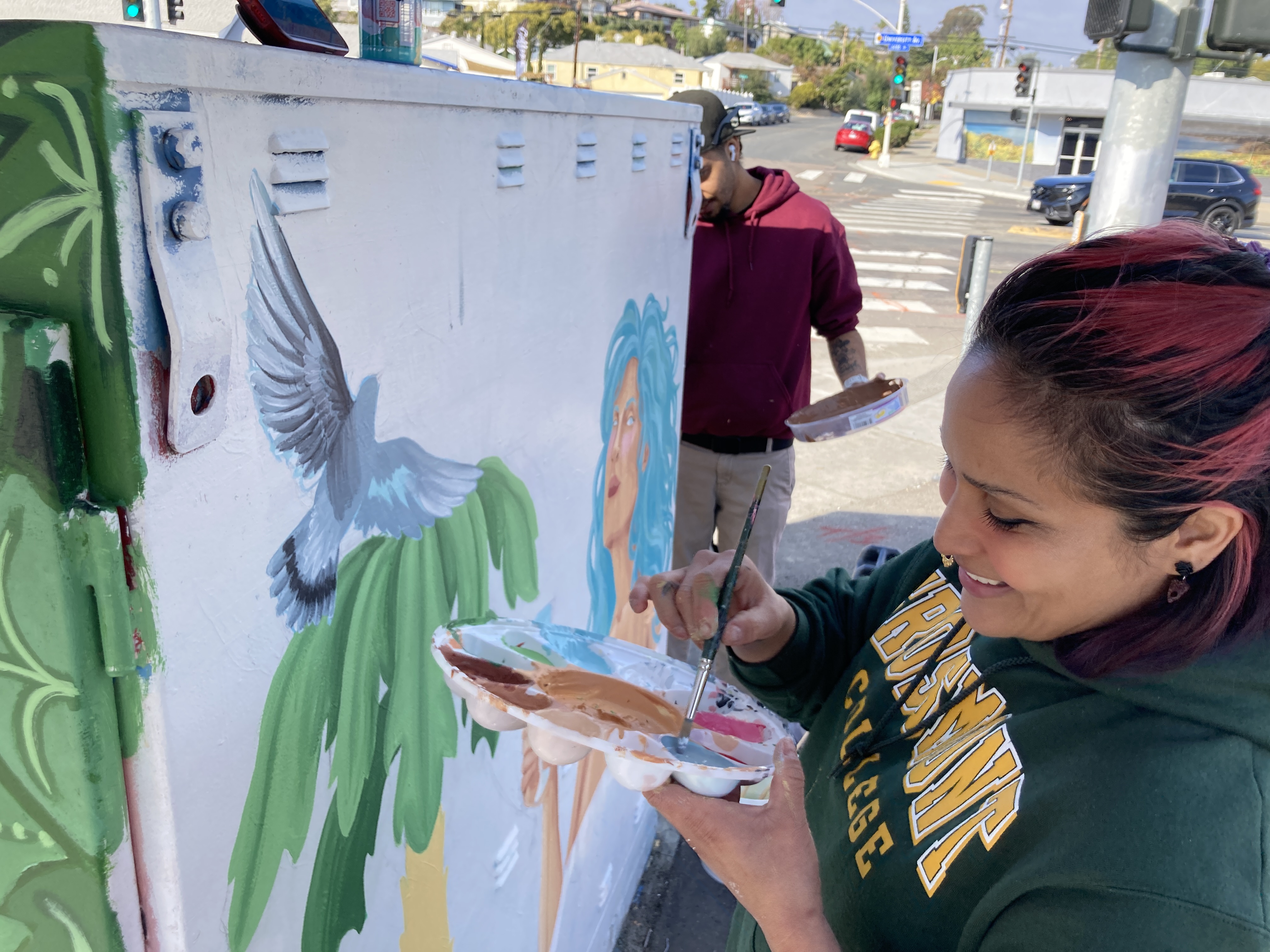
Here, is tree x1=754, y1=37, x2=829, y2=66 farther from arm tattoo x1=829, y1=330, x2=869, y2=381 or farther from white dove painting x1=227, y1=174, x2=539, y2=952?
white dove painting x1=227, y1=174, x2=539, y2=952

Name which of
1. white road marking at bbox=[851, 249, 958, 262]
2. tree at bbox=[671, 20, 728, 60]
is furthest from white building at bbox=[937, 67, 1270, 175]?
tree at bbox=[671, 20, 728, 60]

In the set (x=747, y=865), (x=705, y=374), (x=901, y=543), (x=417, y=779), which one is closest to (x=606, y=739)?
(x=747, y=865)

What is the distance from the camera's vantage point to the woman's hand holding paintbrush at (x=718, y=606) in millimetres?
1591

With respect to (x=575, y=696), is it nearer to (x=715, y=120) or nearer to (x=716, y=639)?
(x=716, y=639)

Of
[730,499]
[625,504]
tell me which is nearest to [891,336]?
[730,499]

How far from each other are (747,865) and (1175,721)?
47 cm

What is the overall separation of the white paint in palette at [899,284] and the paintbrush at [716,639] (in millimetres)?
10911

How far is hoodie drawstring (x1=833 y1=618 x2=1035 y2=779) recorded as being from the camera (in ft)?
4.23

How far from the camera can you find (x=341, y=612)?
42.7 inches

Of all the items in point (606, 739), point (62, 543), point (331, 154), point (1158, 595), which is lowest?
point (606, 739)

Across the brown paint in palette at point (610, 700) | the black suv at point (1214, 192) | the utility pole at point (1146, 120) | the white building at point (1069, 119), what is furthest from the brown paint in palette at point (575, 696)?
the white building at point (1069, 119)

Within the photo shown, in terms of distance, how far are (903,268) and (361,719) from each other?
43.9ft

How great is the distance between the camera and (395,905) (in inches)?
51.1

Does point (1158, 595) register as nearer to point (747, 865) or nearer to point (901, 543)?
point (747, 865)
